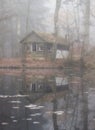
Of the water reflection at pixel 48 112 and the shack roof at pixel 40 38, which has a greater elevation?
the shack roof at pixel 40 38

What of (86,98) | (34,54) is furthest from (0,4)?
(86,98)

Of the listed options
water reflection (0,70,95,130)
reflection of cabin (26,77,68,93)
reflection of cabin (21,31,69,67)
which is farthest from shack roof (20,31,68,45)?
water reflection (0,70,95,130)

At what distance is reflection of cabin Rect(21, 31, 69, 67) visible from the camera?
146 feet

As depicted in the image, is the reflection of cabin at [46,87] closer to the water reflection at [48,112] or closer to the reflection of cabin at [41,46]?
the water reflection at [48,112]

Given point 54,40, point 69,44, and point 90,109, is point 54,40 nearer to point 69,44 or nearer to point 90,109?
point 69,44

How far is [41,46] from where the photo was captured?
1783 inches

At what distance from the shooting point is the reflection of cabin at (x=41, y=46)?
146 ft

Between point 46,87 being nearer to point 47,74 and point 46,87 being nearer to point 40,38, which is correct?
point 47,74

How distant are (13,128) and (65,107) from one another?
365 centimetres

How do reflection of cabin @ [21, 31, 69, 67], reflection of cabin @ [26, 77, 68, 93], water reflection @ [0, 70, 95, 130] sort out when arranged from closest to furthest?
water reflection @ [0, 70, 95, 130]
reflection of cabin @ [26, 77, 68, 93]
reflection of cabin @ [21, 31, 69, 67]

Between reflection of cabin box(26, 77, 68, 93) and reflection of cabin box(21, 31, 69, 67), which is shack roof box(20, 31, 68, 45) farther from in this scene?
reflection of cabin box(26, 77, 68, 93)

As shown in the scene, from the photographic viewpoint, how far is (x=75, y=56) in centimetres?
4109

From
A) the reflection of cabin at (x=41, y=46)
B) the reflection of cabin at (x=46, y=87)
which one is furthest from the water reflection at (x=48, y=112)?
the reflection of cabin at (x=41, y=46)

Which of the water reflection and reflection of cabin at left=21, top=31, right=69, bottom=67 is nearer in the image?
the water reflection
